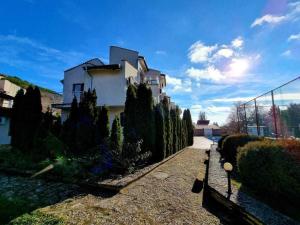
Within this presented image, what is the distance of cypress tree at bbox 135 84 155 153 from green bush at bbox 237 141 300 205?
4708 mm

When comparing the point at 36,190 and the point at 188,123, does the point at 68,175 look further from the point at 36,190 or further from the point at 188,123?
the point at 188,123

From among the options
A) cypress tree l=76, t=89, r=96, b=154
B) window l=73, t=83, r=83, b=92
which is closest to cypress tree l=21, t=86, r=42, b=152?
cypress tree l=76, t=89, r=96, b=154

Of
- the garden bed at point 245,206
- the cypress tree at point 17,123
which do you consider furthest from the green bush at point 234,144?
the cypress tree at point 17,123

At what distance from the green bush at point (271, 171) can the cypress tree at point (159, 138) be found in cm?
504

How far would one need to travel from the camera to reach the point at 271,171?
4711 mm

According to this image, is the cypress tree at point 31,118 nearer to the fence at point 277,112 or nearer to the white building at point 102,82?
the white building at point 102,82

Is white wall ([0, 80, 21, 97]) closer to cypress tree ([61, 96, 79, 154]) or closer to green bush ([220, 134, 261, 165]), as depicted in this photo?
cypress tree ([61, 96, 79, 154])

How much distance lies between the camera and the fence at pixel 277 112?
20.6 ft

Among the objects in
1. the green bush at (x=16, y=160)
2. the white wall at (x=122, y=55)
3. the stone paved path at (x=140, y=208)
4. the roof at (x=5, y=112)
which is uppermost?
the white wall at (x=122, y=55)

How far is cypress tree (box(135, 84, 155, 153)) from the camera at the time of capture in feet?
30.9

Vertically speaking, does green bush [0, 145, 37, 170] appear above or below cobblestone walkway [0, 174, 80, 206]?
above

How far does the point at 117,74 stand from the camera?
59.3 feet

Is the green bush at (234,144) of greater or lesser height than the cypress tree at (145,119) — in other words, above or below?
below

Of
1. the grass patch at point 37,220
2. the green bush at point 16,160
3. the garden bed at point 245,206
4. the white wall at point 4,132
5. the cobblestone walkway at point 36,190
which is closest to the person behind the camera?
the grass patch at point 37,220
